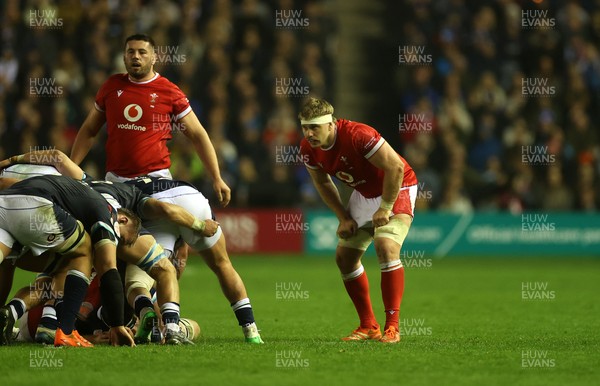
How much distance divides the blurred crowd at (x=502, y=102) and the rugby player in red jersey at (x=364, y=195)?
9869mm

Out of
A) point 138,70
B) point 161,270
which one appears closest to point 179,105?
point 138,70

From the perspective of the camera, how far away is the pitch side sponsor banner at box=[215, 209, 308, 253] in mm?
19594

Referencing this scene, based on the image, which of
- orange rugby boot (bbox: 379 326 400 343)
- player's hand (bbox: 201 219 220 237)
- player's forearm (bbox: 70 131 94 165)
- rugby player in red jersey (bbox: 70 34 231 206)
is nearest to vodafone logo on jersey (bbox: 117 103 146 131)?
rugby player in red jersey (bbox: 70 34 231 206)

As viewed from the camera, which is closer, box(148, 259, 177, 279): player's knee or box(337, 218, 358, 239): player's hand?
box(148, 259, 177, 279): player's knee

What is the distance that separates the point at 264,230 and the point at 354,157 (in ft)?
36.8

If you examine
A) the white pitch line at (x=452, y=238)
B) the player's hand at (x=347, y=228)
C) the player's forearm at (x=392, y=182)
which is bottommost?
the white pitch line at (x=452, y=238)

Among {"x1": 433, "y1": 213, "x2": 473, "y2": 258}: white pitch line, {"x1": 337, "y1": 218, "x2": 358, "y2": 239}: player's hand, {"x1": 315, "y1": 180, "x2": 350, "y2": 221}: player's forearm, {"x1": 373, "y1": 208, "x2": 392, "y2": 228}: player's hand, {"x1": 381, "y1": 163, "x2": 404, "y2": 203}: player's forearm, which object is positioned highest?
{"x1": 381, "y1": 163, "x2": 404, "y2": 203}: player's forearm

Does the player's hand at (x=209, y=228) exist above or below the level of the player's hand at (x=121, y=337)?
above

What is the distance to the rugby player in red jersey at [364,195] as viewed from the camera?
340 inches

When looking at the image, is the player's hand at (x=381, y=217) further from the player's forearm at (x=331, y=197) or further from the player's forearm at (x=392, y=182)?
the player's forearm at (x=331, y=197)

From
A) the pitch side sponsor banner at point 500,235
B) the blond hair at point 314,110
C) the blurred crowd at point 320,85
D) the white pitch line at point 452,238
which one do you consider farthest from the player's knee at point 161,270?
the white pitch line at point 452,238

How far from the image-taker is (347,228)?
352 inches

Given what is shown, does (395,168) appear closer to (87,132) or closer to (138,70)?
(138,70)

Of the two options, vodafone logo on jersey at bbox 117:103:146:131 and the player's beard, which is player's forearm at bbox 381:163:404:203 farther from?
the player's beard
